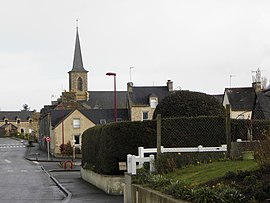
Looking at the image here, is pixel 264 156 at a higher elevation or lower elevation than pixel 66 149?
higher

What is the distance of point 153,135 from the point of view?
2644cm

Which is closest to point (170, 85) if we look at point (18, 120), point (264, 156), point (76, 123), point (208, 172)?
point (76, 123)

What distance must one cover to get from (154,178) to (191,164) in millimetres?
3468

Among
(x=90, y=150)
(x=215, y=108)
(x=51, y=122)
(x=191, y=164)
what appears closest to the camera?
(x=191, y=164)

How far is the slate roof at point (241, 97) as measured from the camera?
72.1m

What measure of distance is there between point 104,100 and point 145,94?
22.8 m

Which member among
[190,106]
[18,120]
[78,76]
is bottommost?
[190,106]

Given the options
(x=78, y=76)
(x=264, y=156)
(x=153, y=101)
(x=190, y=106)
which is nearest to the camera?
(x=264, y=156)

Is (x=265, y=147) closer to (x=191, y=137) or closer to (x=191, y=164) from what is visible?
(x=191, y=164)

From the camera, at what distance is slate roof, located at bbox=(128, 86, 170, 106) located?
8094 centimetres

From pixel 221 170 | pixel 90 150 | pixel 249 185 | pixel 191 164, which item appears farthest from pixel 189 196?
pixel 90 150

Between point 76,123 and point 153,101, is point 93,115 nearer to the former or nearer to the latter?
point 76,123

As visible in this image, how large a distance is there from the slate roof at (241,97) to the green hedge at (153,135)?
4546 cm

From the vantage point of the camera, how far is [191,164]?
1866 centimetres
